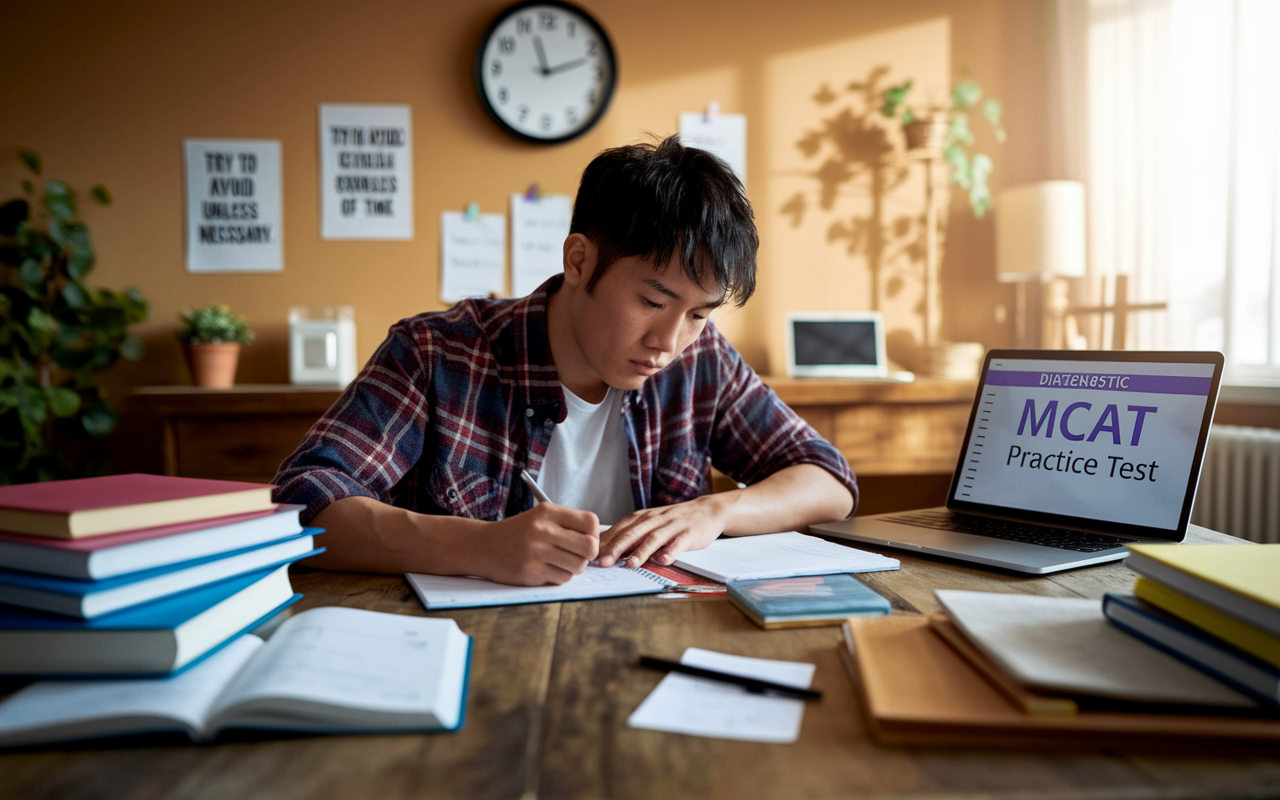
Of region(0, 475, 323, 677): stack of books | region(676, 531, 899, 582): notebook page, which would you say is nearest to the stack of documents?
region(676, 531, 899, 582): notebook page

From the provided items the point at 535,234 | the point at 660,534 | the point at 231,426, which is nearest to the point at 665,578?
the point at 660,534

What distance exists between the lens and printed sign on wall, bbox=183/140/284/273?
261cm

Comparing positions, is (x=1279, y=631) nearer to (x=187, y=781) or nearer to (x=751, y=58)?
(x=187, y=781)

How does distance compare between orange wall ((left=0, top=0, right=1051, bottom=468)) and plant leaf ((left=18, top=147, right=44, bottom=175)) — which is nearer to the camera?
plant leaf ((left=18, top=147, right=44, bottom=175))

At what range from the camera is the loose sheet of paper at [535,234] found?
8.89 feet

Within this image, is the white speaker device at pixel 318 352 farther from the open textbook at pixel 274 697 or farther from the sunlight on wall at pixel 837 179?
the open textbook at pixel 274 697

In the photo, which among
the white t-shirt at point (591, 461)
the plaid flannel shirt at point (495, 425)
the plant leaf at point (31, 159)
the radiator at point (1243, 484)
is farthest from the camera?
the plant leaf at point (31, 159)

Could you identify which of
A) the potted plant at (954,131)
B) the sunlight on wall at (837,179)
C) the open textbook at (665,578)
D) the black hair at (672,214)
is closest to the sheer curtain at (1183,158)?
the potted plant at (954,131)

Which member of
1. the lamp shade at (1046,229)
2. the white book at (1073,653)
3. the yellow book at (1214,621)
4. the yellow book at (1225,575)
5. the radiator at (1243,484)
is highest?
the lamp shade at (1046,229)

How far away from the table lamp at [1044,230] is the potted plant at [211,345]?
2.32 m

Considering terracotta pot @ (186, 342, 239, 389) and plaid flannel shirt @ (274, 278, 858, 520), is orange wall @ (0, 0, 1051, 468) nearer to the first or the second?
terracotta pot @ (186, 342, 239, 389)

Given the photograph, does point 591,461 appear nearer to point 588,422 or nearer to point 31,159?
point 588,422

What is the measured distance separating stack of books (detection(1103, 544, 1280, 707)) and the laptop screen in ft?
1.27

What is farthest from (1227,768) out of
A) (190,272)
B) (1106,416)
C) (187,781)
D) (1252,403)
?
(190,272)
